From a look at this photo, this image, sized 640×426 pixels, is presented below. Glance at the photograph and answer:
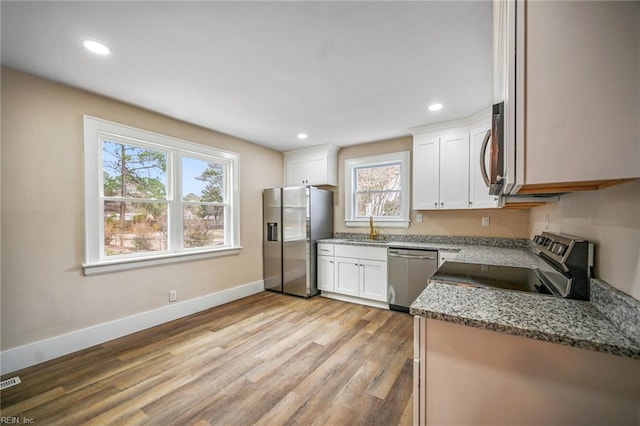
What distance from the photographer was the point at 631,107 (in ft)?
2.22

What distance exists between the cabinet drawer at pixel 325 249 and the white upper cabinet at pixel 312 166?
1014mm

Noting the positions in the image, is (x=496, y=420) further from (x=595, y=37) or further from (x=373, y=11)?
(x=373, y=11)

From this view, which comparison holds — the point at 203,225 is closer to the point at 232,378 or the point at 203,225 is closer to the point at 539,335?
the point at 232,378

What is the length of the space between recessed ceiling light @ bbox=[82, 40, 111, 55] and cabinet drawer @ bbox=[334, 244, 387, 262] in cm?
314

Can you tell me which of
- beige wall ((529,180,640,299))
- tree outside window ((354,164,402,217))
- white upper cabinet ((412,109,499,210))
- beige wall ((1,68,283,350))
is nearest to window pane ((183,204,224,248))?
beige wall ((1,68,283,350))

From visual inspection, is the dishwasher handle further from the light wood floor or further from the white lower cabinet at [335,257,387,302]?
the light wood floor

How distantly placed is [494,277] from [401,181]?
257 centimetres

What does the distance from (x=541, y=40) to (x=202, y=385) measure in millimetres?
2597

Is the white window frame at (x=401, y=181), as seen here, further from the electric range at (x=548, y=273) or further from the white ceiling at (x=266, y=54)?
the electric range at (x=548, y=273)

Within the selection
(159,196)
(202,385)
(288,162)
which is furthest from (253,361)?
(288,162)

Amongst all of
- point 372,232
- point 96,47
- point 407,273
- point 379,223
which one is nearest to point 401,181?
point 379,223

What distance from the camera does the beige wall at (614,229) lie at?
0.79 metres

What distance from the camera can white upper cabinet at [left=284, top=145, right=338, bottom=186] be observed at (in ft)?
13.9

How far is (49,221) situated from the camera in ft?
7.34
